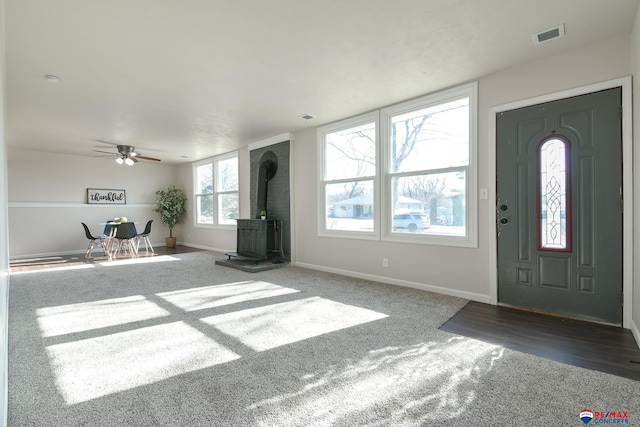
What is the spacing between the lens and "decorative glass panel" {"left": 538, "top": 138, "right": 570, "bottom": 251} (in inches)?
116

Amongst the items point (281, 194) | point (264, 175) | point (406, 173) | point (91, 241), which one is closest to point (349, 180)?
point (406, 173)

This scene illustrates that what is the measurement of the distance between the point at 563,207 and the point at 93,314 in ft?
15.3

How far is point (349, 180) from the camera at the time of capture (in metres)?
4.85

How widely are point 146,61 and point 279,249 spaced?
151 inches

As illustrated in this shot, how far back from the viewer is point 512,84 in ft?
10.6

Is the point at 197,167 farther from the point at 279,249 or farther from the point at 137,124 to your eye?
the point at 279,249

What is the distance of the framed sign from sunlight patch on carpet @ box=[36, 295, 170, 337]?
215 inches

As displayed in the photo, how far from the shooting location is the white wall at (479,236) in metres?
2.80

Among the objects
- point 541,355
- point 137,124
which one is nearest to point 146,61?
point 137,124

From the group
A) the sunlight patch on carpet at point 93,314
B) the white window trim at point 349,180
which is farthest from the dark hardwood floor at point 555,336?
the sunlight patch on carpet at point 93,314

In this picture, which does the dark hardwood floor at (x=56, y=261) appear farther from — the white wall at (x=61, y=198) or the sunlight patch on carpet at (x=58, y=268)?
the white wall at (x=61, y=198)

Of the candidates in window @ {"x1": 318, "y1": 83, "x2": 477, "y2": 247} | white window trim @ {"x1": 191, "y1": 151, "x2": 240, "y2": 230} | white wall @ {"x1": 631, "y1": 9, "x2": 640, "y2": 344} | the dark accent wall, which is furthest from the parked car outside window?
white window trim @ {"x1": 191, "y1": 151, "x2": 240, "y2": 230}

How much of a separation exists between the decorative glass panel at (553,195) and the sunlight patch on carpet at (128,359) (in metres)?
3.06

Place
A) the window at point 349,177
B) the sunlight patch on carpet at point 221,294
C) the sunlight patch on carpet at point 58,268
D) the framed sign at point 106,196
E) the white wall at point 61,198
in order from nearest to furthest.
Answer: the sunlight patch on carpet at point 221,294 → the window at point 349,177 → the sunlight patch on carpet at point 58,268 → the white wall at point 61,198 → the framed sign at point 106,196
